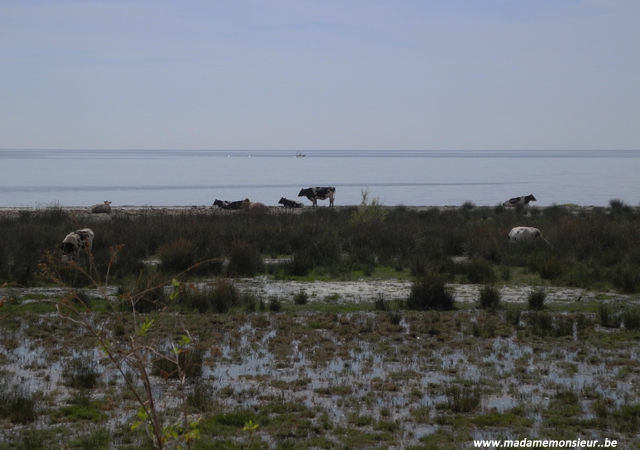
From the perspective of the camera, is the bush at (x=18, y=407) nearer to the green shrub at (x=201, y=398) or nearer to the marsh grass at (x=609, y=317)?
the green shrub at (x=201, y=398)

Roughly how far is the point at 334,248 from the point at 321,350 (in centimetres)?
996

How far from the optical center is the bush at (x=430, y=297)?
13.0 metres

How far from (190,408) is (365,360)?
278cm

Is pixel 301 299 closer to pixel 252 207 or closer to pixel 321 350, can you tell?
pixel 321 350

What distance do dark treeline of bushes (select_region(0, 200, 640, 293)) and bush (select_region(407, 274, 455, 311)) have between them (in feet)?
1.23

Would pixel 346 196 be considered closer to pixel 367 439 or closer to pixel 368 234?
pixel 368 234

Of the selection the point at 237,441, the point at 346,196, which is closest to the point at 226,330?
the point at 237,441

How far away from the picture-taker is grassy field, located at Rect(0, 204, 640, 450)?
21.0 ft

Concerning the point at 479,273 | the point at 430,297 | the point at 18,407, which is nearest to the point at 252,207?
the point at 479,273

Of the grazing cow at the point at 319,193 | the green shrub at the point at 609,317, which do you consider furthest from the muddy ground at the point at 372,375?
the grazing cow at the point at 319,193

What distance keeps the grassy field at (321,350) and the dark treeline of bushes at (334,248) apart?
0.10 meters

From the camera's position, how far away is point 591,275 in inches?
632

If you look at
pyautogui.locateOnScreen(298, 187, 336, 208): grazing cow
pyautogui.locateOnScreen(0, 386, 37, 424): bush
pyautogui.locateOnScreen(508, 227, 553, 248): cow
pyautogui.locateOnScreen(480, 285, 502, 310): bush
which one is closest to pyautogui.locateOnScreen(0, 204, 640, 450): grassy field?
pyautogui.locateOnScreen(0, 386, 37, 424): bush

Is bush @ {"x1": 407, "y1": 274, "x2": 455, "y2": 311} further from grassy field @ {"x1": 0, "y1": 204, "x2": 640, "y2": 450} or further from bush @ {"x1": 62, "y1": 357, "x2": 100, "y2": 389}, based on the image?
bush @ {"x1": 62, "y1": 357, "x2": 100, "y2": 389}
